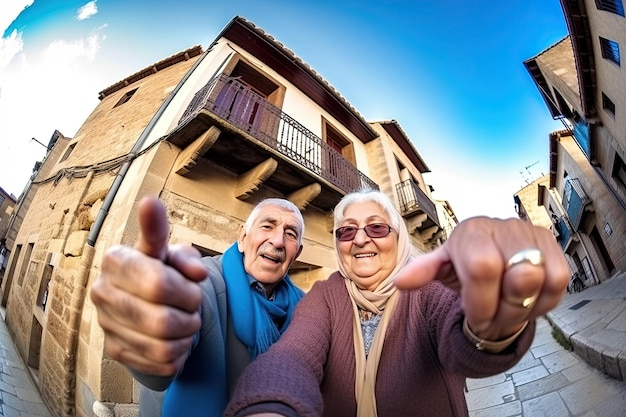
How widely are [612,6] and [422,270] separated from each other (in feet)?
33.2

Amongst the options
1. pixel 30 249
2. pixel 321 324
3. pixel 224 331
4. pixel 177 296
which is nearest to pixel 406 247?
pixel 321 324

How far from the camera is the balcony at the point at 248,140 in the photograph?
11.0 feet

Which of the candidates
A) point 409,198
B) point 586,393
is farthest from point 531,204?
point 586,393

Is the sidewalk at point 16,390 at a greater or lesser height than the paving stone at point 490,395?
greater

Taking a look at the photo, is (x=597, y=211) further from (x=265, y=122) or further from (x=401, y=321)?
(x=401, y=321)

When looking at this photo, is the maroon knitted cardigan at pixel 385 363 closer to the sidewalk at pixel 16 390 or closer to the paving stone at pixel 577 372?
the paving stone at pixel 577 372

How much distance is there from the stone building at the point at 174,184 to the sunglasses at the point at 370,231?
8.20ft

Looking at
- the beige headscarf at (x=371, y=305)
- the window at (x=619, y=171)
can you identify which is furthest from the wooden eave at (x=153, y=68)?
the window at (x=619, y=171)

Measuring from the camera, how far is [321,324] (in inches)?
46.1

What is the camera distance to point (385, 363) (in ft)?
3.56

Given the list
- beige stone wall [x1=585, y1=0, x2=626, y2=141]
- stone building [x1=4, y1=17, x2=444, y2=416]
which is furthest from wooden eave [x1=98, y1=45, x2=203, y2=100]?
beige stone wall [x1=585, y1=0, x2=626, y2=141]

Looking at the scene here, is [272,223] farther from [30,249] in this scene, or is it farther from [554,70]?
[554,70]

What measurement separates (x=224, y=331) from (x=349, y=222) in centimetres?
97

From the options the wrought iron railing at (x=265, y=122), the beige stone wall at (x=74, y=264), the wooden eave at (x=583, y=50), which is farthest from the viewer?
the wooden eave at (x=583, y=50)
